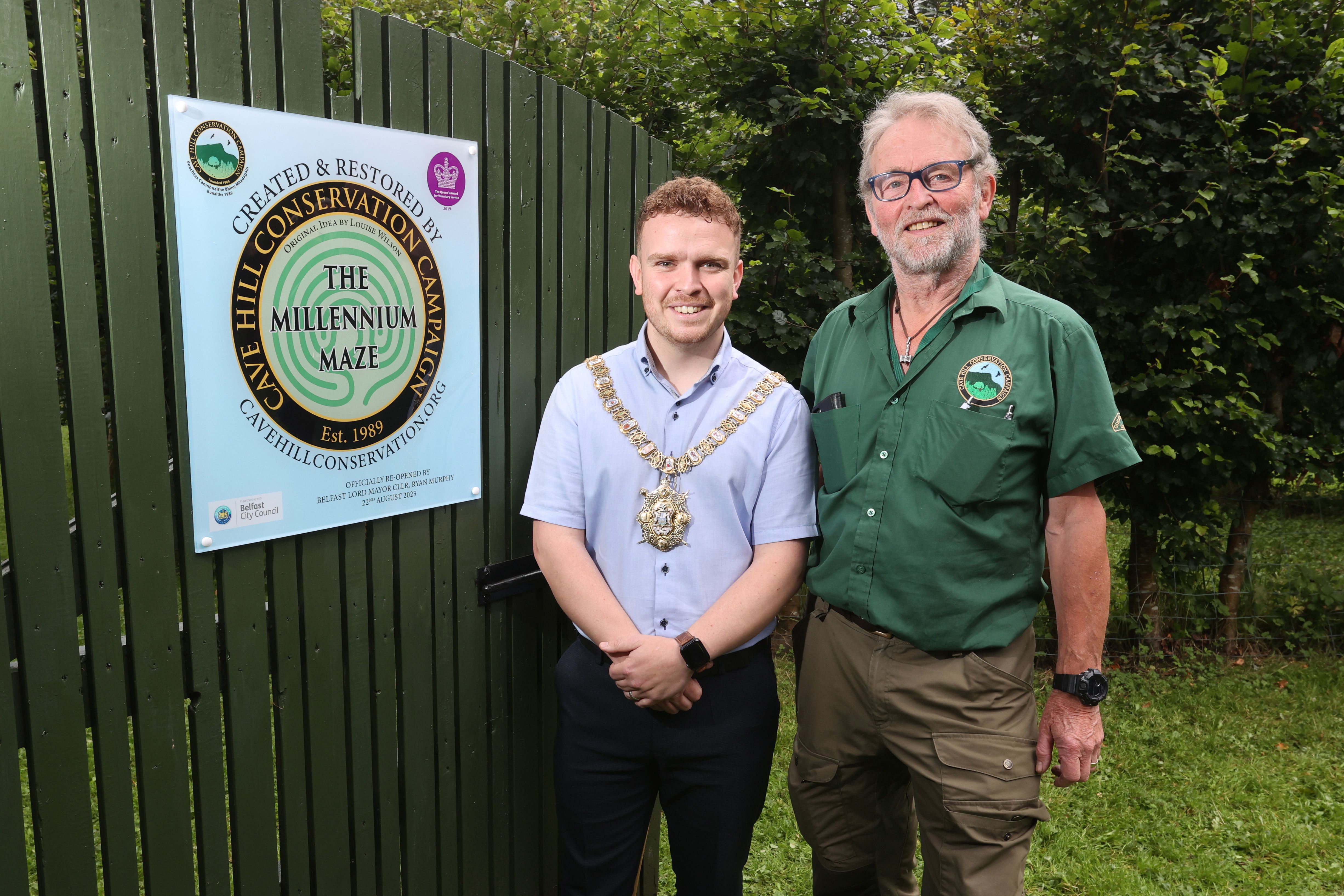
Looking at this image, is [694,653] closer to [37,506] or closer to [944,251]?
[944,251]

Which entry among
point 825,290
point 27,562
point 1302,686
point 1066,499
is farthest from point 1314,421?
point 27,562

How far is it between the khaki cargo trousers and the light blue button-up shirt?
282mm

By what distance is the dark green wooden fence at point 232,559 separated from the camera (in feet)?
5.51

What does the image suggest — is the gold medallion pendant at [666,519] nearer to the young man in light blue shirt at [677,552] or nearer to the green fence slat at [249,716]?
the young man in light blue shirt at [677,552]

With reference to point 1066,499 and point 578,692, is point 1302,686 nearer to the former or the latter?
point 1066,499

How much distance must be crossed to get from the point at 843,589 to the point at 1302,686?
4.12 metres

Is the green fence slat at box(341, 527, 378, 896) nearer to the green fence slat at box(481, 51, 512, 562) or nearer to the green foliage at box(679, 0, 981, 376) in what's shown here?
the green fence slat at box(481, 51, 512, 562)

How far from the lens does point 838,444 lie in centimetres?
239

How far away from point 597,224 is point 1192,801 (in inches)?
136

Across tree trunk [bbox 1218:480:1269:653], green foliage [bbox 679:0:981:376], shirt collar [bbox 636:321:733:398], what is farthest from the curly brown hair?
tree trunk [bbox 1218:480:1269:653]

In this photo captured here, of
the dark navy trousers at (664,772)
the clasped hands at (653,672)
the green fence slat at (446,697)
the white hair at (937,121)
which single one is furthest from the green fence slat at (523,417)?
the white hair at (937,121)

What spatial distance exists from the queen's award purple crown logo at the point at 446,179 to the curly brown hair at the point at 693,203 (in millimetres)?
472

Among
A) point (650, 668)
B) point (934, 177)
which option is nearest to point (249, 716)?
point (650, 668)

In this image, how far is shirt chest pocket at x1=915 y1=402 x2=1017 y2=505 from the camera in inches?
87.0
